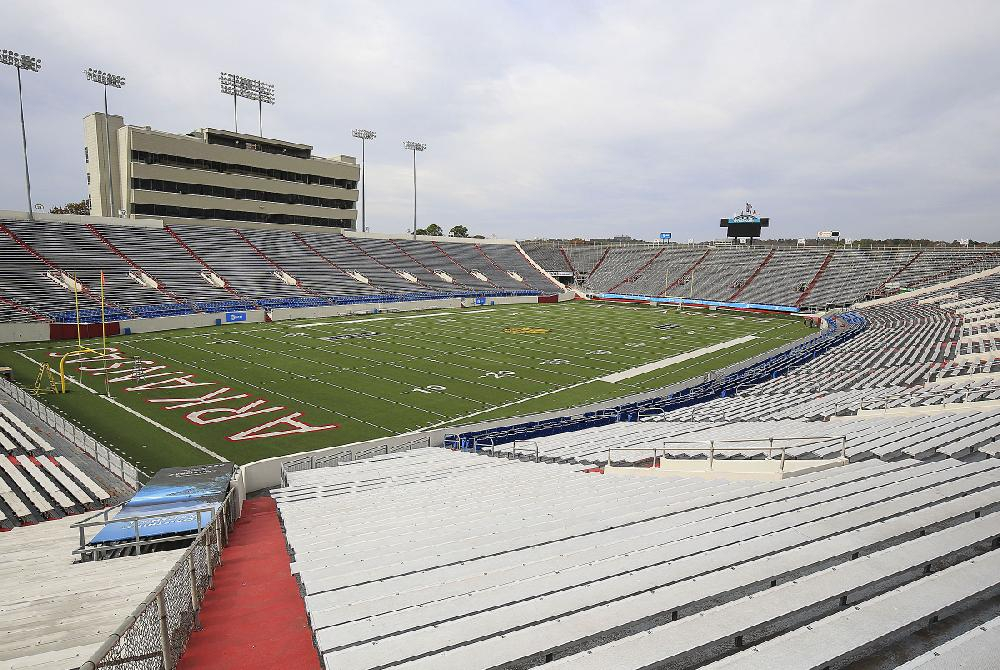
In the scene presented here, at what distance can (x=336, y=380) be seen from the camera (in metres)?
26.6

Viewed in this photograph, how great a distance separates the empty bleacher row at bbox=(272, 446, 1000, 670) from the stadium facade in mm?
60438

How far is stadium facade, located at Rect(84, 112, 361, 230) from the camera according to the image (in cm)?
5625

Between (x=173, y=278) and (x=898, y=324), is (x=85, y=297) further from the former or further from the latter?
(x=898, y=324)

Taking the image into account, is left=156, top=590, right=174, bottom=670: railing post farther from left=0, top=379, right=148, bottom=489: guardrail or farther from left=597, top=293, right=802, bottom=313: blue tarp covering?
left=597, top=293, right=802, bottom=313: blue tarp covering

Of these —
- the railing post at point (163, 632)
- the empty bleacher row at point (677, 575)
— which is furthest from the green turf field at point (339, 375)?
the railing post at point (163, 632)

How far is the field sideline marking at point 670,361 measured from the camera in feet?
93.4

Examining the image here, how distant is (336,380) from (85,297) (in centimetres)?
2611

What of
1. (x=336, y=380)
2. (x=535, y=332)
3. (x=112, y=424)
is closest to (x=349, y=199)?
(x=535, y=332)

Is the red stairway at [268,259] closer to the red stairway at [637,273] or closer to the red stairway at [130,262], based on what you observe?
the red stairway at [130,262]

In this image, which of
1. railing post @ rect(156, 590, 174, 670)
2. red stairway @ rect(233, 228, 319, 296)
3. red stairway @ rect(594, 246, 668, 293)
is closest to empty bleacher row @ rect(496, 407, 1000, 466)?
railing post @ rect(156, 590, 174, 670)

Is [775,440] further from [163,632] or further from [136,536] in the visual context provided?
[136,536]

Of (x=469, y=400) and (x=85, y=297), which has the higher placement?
(x=85, y=297)

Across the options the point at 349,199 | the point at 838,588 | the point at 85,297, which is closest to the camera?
the point at 838,588

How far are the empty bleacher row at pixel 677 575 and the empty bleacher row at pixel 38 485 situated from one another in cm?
733
